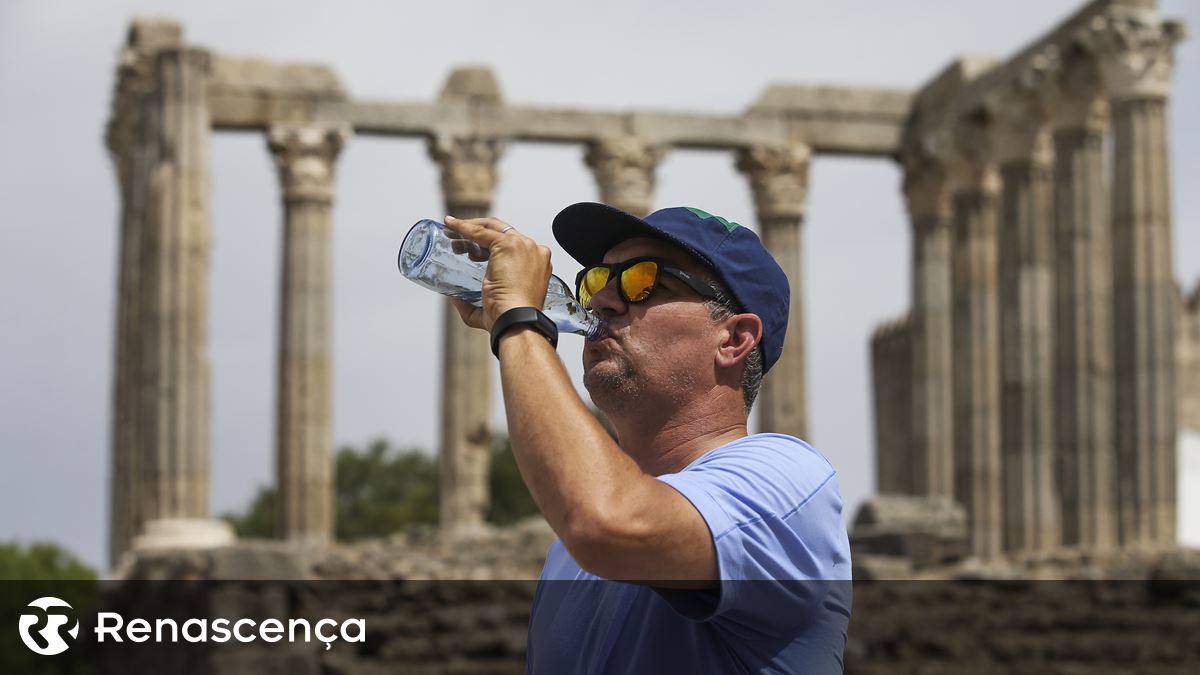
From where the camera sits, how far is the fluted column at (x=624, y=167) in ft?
114

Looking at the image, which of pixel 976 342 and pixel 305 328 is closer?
pixel 305 328

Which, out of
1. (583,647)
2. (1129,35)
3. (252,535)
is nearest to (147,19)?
(1129,35)

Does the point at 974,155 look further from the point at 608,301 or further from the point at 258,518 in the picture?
the point at 258,518

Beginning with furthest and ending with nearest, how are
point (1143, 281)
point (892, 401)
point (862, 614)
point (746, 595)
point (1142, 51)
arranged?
1. point (892, 401)
2. point (1142, 51)
3. point (1143, 281)
4. point (862, 614)
5. point (746, 595)

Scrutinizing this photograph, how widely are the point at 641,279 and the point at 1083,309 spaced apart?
26243 millimetres

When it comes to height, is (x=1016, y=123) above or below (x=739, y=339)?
above

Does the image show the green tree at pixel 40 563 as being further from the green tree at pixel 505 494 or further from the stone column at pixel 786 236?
the stone column at pixel 786 236

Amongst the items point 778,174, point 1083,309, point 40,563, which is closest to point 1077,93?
point 1083,309

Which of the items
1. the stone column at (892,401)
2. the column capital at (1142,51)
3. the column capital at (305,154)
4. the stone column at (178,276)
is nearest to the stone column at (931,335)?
the column capital at (1142,51)

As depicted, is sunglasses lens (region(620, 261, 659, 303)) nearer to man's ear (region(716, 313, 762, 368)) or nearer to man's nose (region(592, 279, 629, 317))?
man's nose (region(592, 279, 629, 317))

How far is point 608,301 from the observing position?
459cm

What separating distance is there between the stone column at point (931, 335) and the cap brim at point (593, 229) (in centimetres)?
3194

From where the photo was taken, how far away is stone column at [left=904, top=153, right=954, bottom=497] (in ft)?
119

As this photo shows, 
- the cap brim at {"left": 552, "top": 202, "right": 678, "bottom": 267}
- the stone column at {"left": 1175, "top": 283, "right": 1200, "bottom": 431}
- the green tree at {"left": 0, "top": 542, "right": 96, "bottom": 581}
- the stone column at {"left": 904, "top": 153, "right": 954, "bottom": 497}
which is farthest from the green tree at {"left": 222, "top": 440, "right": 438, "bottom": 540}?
the cap brim at {"left": 552, "top": 202, "right": 678, "bottom": 267}
